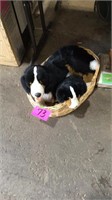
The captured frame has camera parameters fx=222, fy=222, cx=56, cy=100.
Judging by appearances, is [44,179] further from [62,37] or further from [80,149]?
[62,37]

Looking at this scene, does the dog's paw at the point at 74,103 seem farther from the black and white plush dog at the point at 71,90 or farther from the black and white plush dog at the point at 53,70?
the black and white plush dog at the point at 53,70

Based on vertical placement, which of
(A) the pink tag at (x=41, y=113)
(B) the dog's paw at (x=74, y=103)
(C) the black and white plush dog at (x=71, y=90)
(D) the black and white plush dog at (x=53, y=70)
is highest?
(D) the black and white plush dog at (x=53, y=70)

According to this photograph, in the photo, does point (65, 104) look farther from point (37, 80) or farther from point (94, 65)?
point (94, 65)

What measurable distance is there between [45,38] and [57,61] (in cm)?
39

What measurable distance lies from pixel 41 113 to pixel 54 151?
21 centimetres

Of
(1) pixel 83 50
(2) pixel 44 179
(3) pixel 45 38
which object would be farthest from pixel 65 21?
(2) pixel 44 179

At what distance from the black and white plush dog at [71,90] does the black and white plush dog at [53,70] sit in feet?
0.19

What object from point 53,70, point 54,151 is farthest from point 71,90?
point 54,151

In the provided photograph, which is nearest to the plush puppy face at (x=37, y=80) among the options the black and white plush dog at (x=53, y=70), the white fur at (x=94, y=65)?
the black and white plush dog at (x=53, y=70)

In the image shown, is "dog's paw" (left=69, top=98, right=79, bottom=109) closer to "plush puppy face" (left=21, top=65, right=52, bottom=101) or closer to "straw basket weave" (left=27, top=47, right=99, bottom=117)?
"straw basket weave" (left=27, top=47, right=99, bottom=117)

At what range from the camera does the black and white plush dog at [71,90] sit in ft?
3.85

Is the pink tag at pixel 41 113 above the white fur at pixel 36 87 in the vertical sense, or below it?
below

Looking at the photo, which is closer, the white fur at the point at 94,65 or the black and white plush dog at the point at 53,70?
the black and white plush dog at the point at 53,70

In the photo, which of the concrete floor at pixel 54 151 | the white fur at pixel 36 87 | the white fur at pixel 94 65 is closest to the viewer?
the concrete floor at pixel 54 151
